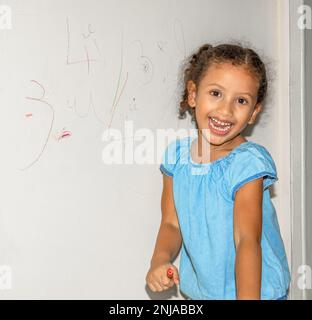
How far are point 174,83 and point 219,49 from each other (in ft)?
0.49

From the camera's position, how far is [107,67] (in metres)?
1.20

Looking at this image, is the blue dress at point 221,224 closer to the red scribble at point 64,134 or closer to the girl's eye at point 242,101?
the girl's eye at point 242,101

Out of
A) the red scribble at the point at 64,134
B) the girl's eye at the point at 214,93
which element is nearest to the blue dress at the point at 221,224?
the girl's eye at the point at 214,93

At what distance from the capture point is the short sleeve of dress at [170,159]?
48.2 inches

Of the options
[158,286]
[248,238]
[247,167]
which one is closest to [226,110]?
[247,167]

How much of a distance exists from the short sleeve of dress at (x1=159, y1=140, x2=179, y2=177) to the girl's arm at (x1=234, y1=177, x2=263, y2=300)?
198mm

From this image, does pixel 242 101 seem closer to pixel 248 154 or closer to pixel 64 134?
pixel 248 154

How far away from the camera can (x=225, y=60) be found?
114 centimetres

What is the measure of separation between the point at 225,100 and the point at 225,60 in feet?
0.27

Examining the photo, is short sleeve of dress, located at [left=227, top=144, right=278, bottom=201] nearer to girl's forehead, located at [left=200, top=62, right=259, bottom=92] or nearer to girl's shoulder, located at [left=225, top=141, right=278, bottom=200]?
girl's shoulder, located at [left=225, top=141, right=278, bottom=200]
